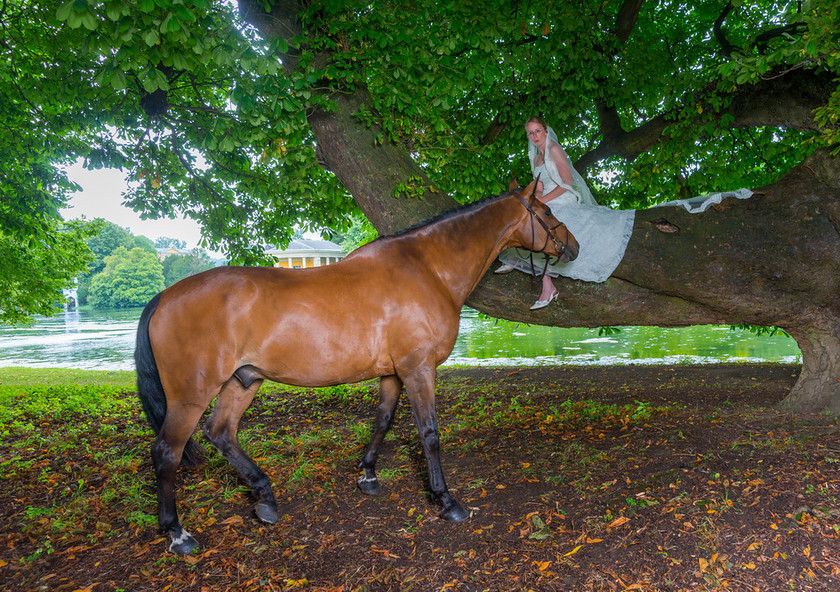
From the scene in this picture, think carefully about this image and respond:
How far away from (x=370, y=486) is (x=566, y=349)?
1312 cm

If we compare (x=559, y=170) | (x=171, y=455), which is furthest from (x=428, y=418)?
(x=559, y=170)

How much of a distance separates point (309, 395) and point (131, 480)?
15.2 ft

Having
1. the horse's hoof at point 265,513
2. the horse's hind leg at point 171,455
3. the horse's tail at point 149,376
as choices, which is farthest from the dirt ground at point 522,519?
the horse's tail at point 149,376

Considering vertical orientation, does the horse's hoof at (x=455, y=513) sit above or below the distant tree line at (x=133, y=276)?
below

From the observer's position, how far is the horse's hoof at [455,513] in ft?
12.4

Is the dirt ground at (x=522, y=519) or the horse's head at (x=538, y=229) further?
the horse's head at (x=538, y=229)

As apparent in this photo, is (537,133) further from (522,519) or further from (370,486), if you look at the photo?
(370,486)

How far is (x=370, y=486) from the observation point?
14.5 ft

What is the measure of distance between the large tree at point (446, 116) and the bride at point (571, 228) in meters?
0.21

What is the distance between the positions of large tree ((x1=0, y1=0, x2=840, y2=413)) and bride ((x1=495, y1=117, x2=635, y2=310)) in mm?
208

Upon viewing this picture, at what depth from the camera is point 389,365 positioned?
4.02m

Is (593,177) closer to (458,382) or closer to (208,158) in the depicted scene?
(458,382)

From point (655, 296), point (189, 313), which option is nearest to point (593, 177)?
point (655, 296)

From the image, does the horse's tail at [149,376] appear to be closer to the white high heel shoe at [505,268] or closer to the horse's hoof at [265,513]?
the horse's hoof at [265,513]
